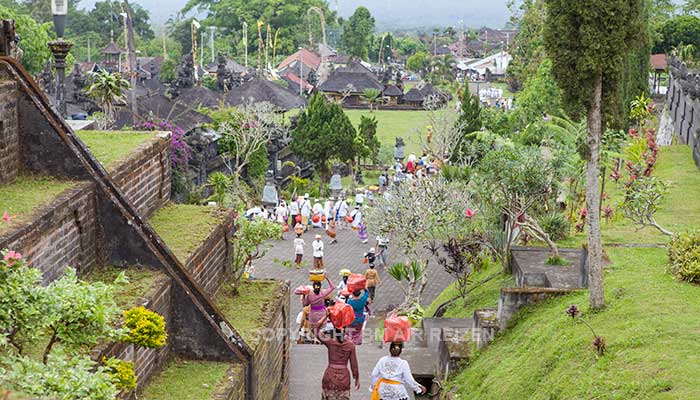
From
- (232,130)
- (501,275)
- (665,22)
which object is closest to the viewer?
(501,275)

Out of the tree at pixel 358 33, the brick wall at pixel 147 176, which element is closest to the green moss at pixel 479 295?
the brick wall at pixel 147 176

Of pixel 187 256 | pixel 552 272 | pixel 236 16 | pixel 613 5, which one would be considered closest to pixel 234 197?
pixel 552 272

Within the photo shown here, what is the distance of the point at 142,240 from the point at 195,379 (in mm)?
1423

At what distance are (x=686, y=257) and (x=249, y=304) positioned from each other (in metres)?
4.94

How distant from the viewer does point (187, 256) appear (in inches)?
394

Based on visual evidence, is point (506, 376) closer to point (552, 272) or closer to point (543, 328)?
point (543, 328)

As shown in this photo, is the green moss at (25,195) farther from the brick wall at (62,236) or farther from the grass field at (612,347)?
the grass field at (612,347)

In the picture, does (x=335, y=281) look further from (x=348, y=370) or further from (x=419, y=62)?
(x=419, y=62)

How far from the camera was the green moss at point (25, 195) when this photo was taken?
8.13m

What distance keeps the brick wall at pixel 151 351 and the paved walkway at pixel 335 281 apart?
293cm

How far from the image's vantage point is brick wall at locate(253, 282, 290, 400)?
10.1 meters

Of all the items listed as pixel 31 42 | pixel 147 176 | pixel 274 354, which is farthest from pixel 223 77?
pixel 274 354

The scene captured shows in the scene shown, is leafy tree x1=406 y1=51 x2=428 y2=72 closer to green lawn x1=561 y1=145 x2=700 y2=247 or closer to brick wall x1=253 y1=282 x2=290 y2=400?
green lawn x1=561 y1=145 x2=700 y2=247

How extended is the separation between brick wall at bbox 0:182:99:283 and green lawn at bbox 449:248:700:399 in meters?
4.32
